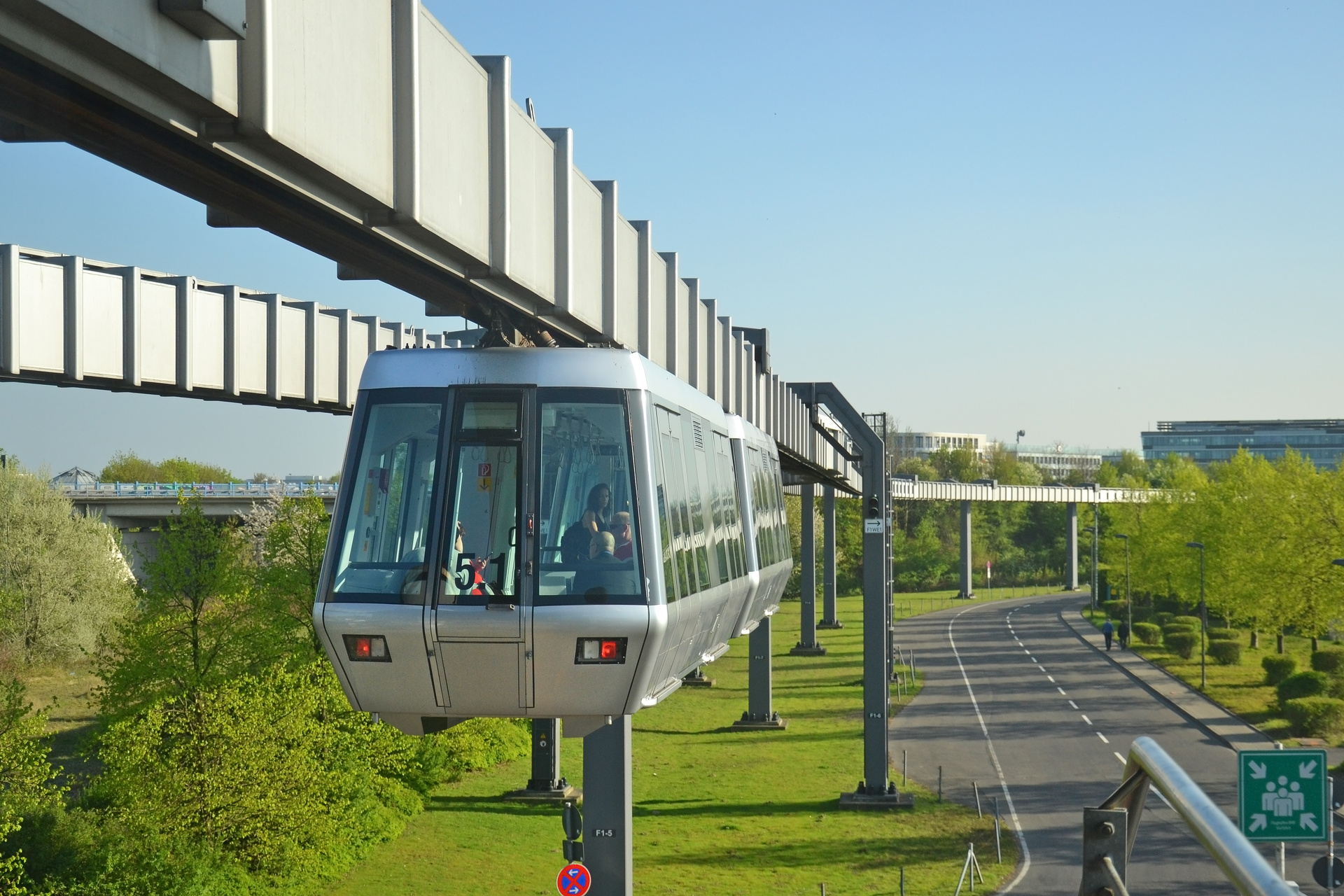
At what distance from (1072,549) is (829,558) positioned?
56.5 m

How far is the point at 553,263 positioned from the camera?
10.7 m

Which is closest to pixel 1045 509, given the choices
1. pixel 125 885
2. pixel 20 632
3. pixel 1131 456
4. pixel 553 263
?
pixel 1131 456

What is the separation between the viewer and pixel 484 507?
28.5 feet

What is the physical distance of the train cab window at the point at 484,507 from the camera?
8484 mm

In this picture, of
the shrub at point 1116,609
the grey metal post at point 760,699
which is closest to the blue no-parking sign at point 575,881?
the grey metal post at point 760,699

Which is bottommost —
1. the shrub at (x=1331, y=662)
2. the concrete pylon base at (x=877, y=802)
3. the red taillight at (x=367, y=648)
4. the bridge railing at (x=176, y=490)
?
the concrete pylon base at (x=877, y=802)

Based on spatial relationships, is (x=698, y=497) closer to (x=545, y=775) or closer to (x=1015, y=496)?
(x=545, y=775)

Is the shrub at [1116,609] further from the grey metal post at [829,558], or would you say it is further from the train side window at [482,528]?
the train side window at [482,528]

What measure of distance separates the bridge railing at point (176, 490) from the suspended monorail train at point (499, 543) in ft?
218

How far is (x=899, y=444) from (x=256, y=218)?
179211 millimetres

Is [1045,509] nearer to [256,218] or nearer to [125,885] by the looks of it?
[125,885]

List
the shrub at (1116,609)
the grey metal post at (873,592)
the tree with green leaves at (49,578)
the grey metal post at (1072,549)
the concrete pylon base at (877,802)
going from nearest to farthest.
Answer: the grey metal post at (873,592) → the concrete pylon base at (877,802) → the tree with green leaves at (49,578) → the shrub at (1116,609) → the grey metal post at (1072,549)

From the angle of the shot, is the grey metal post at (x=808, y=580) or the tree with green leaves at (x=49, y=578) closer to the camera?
the tree with green leaves at (x=49, y=578)

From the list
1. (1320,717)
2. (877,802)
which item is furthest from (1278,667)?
(877,802)
